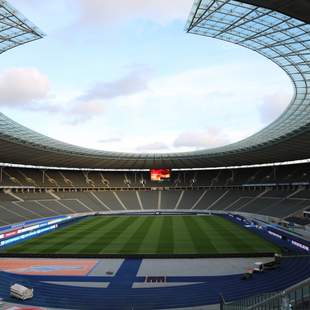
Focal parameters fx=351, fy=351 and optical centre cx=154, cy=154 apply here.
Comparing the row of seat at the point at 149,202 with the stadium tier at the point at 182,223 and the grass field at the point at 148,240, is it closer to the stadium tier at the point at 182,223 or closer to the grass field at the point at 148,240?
the stadium tier at the point at 182,223

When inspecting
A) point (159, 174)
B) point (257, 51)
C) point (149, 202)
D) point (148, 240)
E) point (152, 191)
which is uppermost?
point (257, 51)

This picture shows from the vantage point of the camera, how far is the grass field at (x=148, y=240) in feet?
124

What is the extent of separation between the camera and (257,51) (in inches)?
1300

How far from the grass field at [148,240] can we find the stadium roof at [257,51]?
13589mm

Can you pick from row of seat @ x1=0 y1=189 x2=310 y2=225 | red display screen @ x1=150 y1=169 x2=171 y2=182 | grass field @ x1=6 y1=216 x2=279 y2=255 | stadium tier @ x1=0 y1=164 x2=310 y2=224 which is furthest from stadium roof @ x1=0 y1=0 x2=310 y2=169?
red display screen @ x1=150 y1=169 x2=171 y2=182

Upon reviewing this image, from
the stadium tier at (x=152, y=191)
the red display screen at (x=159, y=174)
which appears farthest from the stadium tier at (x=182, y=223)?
the stadium tier at (x=152, y=191)

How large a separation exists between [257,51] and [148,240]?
2554cm

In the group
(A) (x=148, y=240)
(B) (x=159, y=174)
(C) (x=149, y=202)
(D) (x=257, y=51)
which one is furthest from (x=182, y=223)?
(D) (x=257, y=51)

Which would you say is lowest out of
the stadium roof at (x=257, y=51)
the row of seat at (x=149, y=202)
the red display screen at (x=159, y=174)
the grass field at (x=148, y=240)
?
the grass field at (x=148, y=240)

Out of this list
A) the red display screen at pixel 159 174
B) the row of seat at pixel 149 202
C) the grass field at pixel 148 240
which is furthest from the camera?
the red display screen at pixel 159 174

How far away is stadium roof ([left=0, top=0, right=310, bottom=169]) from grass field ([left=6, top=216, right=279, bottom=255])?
13589 mm

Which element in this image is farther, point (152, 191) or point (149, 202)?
point (152, 191)

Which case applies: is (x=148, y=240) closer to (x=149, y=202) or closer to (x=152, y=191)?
(x=149, y=202)

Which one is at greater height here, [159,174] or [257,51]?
[257,51]
